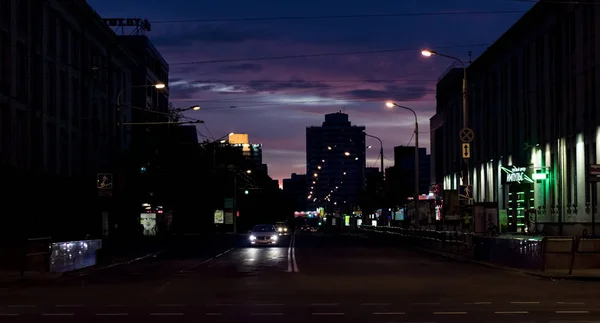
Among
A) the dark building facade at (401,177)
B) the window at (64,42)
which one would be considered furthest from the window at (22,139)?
the dark building facade at (401,177)

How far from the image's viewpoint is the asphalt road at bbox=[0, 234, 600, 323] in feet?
54.4

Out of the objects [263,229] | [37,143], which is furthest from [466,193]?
[37,143]

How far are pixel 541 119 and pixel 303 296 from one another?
43.9 metres

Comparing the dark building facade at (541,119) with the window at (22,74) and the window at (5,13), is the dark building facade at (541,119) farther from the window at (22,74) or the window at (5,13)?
the window at (5,13)

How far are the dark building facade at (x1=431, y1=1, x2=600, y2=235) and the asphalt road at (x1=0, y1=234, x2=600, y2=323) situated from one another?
22.1m

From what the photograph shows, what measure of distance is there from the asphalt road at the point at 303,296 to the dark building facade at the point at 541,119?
2209cm

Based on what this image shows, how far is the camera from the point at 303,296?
21.0 metres

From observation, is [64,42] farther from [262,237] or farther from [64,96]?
[262,237]

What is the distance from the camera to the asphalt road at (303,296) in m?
16.6

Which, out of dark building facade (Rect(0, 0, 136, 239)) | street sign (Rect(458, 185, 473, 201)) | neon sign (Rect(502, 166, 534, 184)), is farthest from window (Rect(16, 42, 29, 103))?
neon sign (Rect(502, 166, 534, 184))

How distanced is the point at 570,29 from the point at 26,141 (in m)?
33.8

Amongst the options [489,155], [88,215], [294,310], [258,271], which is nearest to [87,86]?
[88,215]

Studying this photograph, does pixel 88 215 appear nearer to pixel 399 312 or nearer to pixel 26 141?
pixel 26 141

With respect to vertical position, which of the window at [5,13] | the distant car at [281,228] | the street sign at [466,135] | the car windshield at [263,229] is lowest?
the distant car at [281,228]
